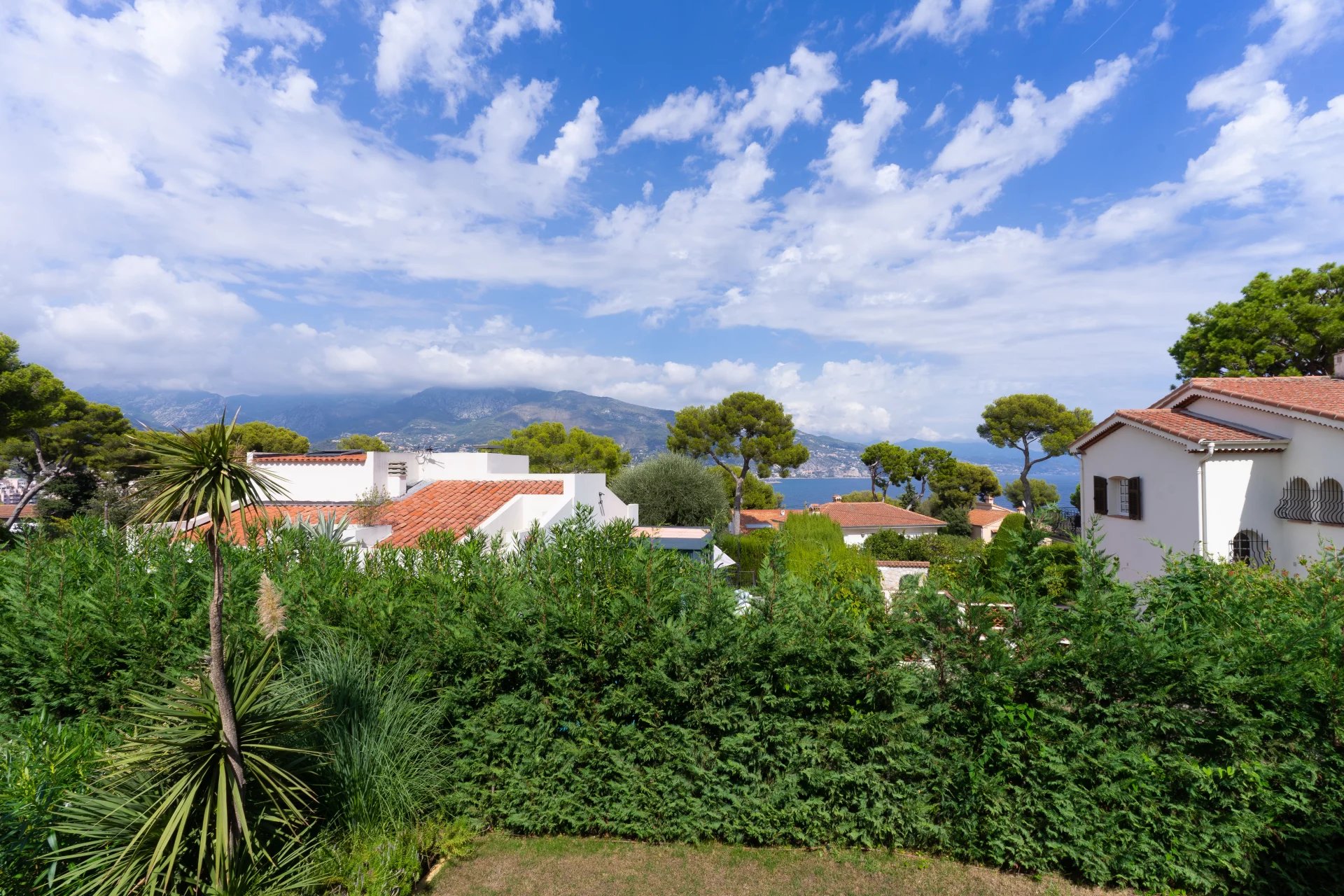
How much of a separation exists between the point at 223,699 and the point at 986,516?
5211cm

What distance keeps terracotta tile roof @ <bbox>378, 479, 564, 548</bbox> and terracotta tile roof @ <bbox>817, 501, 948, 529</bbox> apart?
88.1 feet

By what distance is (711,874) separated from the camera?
15.0 feet

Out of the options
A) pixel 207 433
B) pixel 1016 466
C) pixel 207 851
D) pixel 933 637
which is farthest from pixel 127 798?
pixel 1016 466

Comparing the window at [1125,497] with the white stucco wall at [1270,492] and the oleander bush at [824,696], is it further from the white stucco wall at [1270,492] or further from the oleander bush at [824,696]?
the oleander bush at [824,696]

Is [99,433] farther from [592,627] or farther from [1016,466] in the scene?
[1016,466]

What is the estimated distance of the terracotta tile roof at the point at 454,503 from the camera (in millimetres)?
13742

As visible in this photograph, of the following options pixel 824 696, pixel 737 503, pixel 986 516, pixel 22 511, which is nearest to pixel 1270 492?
pixel 824 696

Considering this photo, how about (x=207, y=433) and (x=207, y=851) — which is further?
(x=207, y=851)

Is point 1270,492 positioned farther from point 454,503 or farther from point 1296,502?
point 454,503

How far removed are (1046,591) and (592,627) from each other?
378 centimetres

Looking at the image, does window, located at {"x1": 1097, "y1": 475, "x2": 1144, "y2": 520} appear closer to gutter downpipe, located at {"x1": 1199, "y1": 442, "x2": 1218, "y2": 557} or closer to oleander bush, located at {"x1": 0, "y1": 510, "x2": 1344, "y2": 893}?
gutter downpipe, located at {"x1": 1199, "y1": 442, "x2": 1218, "y2": 557}

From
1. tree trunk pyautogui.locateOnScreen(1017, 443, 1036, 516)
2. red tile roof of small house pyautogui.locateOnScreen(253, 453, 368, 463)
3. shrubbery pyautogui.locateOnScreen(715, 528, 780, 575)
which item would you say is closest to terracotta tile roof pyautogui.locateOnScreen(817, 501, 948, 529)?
tree trunk pyautogui.locateOnScreen(1017, 443, 1036, 516)

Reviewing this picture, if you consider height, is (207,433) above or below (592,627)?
above

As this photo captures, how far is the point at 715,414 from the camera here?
42938mm
